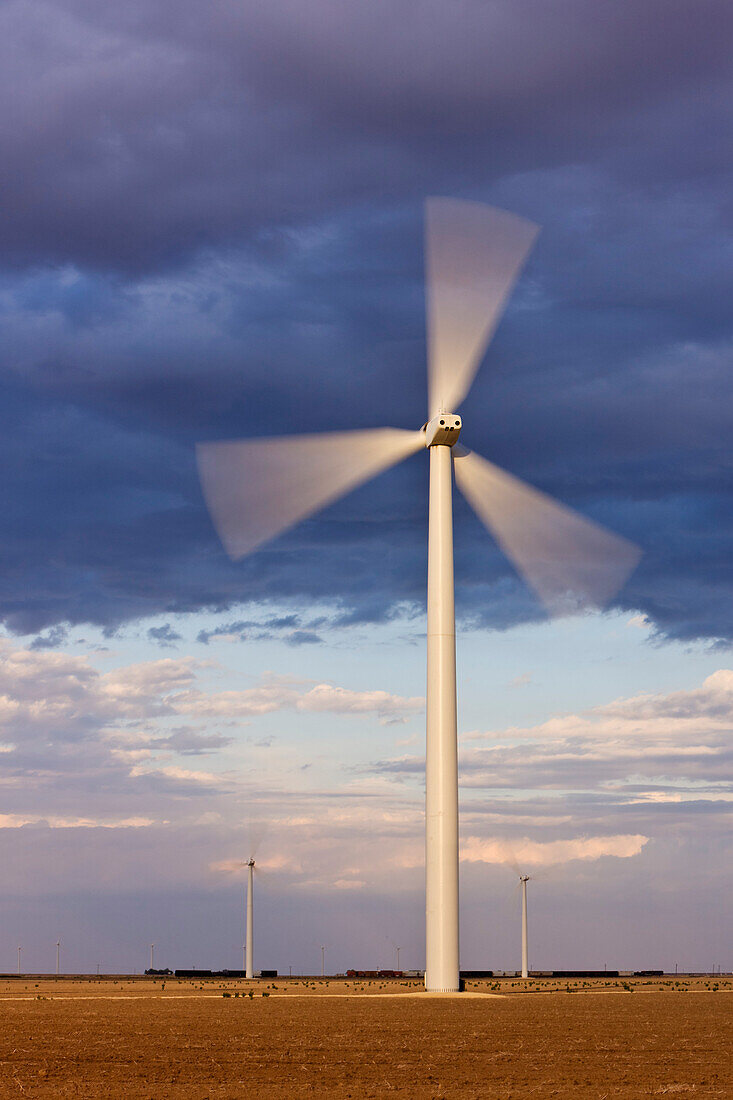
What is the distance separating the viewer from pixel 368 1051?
A: 35.7 meters

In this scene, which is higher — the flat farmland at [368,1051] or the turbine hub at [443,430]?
the turbine hub at [443,430]

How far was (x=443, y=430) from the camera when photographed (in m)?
59.4

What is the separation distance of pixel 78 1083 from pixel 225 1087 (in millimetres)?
3262

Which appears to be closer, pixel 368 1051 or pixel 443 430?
pixel 368 1051

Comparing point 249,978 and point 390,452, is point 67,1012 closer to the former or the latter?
point 390,452

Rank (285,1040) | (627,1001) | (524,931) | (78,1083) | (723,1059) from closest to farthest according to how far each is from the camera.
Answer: (78,1083), (723,1059), (285,1040), (627,1001), (524,931)

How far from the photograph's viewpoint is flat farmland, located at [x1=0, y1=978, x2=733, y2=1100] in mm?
27844

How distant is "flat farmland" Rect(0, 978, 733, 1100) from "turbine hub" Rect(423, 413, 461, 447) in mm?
24066

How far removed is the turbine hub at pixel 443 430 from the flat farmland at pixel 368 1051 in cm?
2407

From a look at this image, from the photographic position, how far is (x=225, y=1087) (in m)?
27.9

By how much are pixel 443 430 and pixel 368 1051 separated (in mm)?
30391

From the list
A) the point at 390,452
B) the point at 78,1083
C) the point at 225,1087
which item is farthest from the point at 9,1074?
the point at 390,452

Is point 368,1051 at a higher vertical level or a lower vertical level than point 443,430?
lower

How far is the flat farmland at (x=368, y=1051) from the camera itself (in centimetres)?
2784
